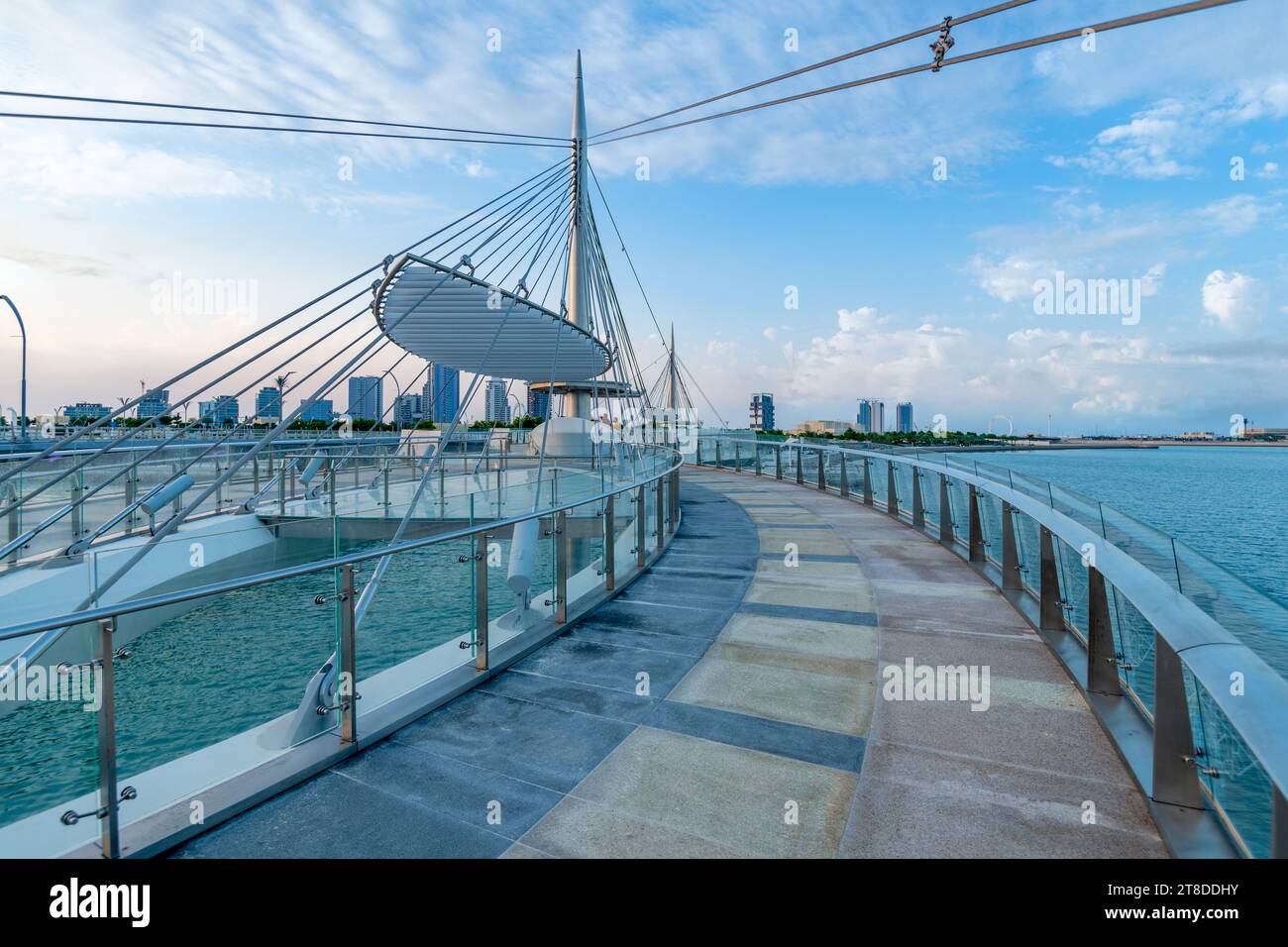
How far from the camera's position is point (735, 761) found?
3.49 metres

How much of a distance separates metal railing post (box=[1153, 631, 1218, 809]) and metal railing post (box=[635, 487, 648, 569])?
17.8 ft

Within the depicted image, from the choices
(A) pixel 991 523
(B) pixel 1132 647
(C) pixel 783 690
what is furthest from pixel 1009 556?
(C) pixel 783 690

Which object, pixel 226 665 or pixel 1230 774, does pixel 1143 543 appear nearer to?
pixel 1230 774

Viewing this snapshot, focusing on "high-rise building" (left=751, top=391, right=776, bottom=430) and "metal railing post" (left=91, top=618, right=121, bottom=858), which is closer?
"metal railing post" (left=91, top=618, right=121, bottom=858)

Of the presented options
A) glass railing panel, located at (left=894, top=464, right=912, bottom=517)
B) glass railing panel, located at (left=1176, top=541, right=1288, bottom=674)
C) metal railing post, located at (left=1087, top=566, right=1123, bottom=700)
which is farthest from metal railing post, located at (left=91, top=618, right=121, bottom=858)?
glass railing panel, located at (left=894, top=464, right=912, bottom=517)

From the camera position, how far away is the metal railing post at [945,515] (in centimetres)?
929

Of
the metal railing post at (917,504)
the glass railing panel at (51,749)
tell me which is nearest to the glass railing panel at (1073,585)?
the glass railing panel at (51,749)

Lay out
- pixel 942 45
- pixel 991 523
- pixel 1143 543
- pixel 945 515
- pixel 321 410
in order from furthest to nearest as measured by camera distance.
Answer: pixel 321 410
pixel 945 515
pixel 991 523
pixel 942 45
pixel 1143 543

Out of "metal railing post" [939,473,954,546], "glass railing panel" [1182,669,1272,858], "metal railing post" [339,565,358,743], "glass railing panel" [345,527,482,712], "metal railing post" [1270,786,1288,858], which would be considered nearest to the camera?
"metal railing post" [1270,786,1288,858]

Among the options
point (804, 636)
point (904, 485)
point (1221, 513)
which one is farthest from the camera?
point (1221, 513)

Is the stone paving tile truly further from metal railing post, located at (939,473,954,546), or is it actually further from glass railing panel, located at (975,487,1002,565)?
metal railing post, located at (939,473,954,546)

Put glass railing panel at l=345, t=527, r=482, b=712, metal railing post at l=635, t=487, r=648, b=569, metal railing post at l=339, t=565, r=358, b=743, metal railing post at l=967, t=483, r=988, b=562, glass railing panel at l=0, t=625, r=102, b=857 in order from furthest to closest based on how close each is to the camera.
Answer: metal railing post at l=967, t=483, r=988, b=562 → metal railing post at l=635, t=487, r=648, b=569 → glass railing panel at l=345, t=527, r=482, b=712 → metal railing post at l=339, t=565, r=358, b=743 → glass railing panel at l=0, t=625, r=102, b=857

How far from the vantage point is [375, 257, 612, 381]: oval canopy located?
35.4ft

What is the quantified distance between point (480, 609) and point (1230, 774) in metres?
4.08
